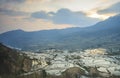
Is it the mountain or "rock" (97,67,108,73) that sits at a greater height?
the mountain

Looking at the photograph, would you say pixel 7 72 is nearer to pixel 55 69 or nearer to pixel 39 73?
pixel 39 73

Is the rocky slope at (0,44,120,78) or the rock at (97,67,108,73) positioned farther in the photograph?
the rock at (97,67,108,73)

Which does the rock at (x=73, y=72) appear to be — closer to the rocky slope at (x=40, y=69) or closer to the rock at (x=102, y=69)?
the rocky slope at (x=40, y=69)

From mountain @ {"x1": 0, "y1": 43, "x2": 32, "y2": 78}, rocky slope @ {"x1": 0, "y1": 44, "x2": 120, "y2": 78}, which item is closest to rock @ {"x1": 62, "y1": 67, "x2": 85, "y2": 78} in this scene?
rocky slope @ {"x1": 0, "y1": 44, "x2": 120, "y2": 78}

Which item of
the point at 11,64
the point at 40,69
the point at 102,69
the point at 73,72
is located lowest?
the point at 102,69

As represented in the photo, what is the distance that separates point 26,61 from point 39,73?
889cm

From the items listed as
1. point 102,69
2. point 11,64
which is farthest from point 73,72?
point 11,64

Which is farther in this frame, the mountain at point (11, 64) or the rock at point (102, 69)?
the rock at point (102, 69)

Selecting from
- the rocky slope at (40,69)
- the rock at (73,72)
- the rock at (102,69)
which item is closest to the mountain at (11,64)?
the rocky slope at (40,69)

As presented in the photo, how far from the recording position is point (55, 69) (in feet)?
384

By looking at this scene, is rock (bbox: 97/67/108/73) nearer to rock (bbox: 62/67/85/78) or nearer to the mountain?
rock (bbox: 62/67/85/78)

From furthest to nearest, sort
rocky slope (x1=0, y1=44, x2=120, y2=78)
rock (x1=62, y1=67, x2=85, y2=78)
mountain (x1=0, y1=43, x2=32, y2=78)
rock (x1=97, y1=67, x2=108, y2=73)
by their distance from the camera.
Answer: rock (x1=97, y1=67, x2=108, y2=73)
rock (x1=62, y1=67, x2=85, y2=78)
rocky slope (x1=0, y1=44, x2=120, y2=78)
mountain (x1=0, y1=43, x2=32, y2=78)

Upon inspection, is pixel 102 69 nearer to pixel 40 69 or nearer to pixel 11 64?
pixel 40 69

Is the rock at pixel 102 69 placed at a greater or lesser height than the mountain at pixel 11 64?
lesser
